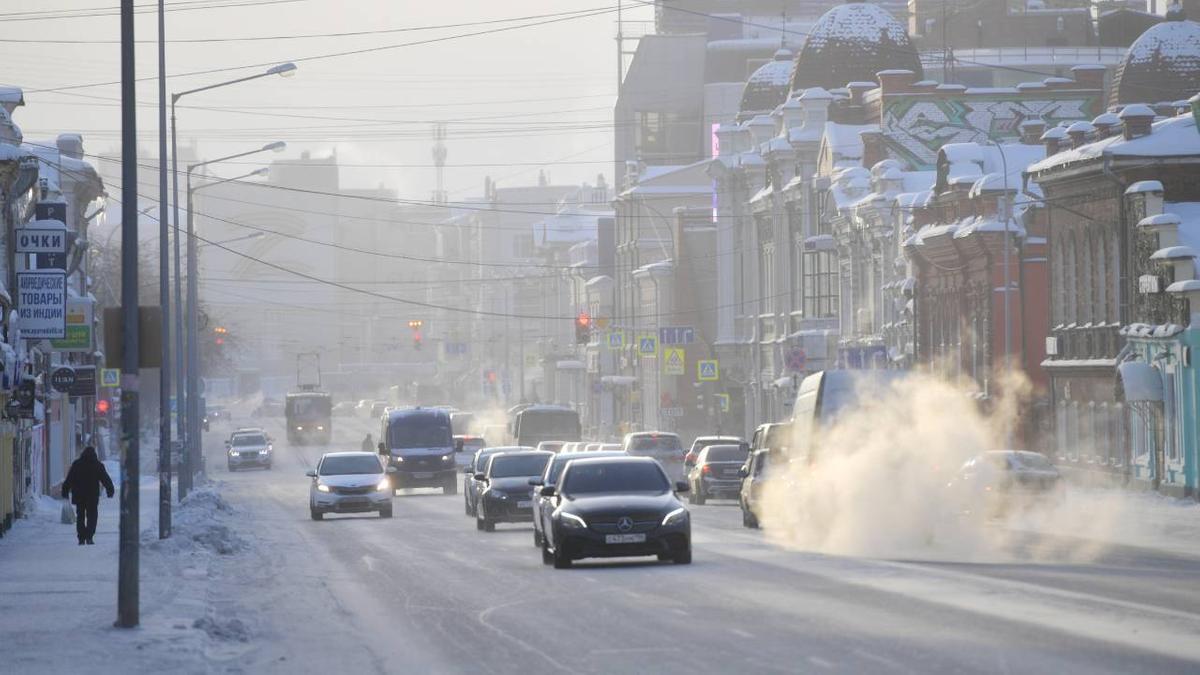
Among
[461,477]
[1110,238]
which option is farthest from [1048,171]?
[461,477]

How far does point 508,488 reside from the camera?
41625 mm

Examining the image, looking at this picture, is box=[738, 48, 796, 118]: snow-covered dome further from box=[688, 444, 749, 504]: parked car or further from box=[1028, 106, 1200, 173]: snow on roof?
box=[1028, 106, 1200, 173]: snow on roof

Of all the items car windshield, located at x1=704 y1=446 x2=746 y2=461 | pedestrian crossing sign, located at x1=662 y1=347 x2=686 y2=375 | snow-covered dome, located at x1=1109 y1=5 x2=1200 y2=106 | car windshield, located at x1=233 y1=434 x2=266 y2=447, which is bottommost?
car windshield, located at x1=233 y1=434 x2=266 y2=447

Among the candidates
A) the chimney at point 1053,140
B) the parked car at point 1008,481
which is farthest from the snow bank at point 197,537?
the chimney at point 1053,140

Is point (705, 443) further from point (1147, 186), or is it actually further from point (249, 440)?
point (249, 440)

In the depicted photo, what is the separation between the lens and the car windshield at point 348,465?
161 feet

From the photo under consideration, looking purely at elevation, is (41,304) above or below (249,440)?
above

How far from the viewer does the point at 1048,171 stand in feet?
193

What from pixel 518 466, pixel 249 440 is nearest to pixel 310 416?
pixel 249 440

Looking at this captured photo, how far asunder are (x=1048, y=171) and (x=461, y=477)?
41.5 m

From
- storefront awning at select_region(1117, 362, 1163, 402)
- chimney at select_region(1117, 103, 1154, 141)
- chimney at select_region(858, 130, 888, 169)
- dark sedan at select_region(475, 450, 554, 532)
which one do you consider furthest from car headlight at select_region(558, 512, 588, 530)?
chimney at select_region(858, 130, 888, 169)

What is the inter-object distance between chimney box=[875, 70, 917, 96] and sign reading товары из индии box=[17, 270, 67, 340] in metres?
42.6

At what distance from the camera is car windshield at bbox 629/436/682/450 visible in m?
61.4

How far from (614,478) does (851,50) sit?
2503 inches
